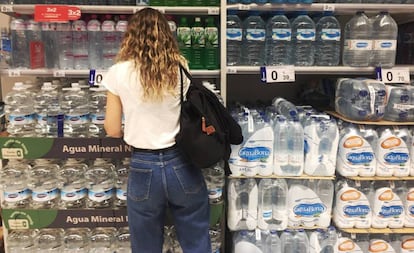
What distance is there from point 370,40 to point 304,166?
42.0 inches

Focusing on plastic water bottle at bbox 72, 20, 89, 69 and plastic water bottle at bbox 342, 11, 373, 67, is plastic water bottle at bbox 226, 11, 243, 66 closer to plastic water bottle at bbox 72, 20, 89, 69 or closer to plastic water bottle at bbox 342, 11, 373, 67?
plastic water bottle at bbox 342, 11, 373, 67

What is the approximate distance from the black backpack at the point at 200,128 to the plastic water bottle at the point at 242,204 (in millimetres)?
561

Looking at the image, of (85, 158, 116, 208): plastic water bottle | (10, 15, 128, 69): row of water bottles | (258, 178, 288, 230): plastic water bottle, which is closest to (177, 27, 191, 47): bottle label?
(10, 15, 128, 69): row of water bottles

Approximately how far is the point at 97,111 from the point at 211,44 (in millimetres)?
983

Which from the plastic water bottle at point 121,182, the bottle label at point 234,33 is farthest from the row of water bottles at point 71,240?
the bottle label at point 234,33

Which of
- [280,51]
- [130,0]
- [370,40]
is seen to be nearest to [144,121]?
[130,0]

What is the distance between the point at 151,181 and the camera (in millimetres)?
2020

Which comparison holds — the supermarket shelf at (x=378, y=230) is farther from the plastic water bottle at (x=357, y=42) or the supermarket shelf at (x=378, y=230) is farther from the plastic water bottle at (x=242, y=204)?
the plastic water bottle at (x=357, y=42)

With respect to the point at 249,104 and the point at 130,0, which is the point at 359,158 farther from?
the point at 130,0

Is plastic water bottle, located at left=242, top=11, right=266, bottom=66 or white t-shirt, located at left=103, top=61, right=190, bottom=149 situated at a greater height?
plastic water bottle, located at left=242, top=11, right=266, bottom=66

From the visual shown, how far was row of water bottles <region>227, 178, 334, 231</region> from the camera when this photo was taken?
2.62 m

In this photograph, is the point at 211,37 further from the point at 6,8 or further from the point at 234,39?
the point at 6,8

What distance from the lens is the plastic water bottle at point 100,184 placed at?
2.56 meters

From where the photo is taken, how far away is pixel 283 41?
108 inches
